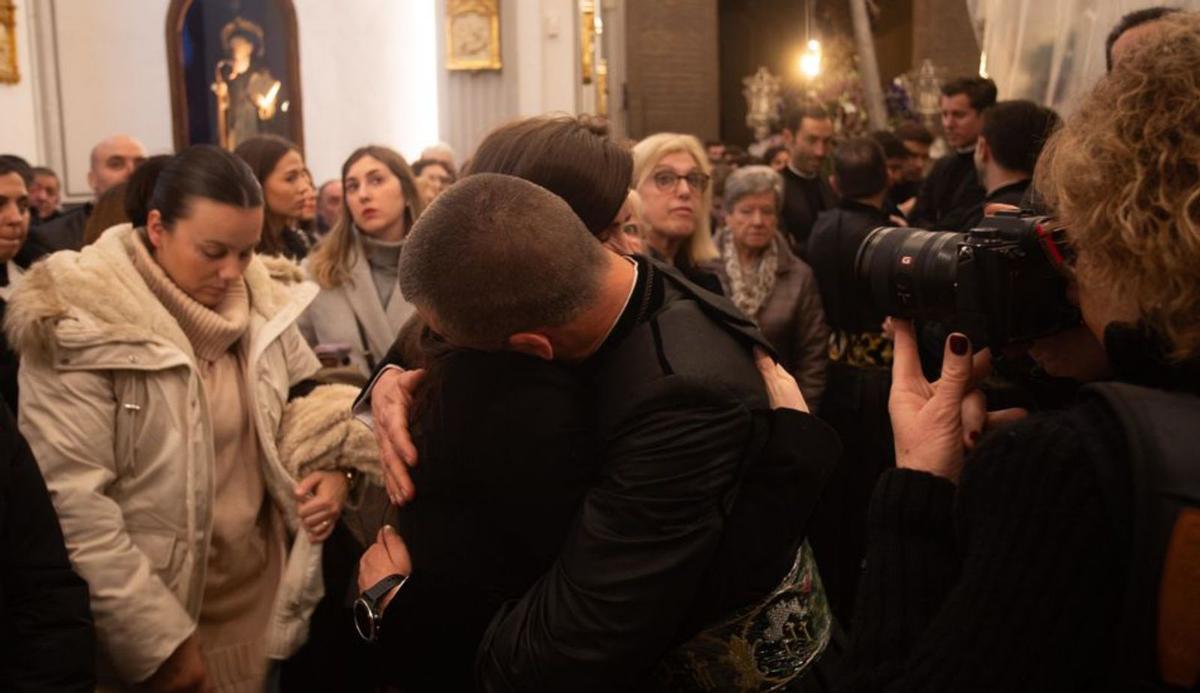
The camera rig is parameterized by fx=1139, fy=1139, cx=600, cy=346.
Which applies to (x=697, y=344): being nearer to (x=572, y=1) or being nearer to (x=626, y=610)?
(x=626, y=610)

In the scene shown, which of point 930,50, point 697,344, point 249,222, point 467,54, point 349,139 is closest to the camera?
point 697,344

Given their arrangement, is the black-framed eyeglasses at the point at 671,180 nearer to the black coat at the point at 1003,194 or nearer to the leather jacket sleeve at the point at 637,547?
the black coat at the point at 1003,194

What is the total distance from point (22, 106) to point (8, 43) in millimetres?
487

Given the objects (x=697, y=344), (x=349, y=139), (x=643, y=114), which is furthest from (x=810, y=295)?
(x=643, y=114)

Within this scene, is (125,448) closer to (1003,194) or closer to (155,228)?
(155,228)

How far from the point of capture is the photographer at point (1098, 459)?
1.00 metres

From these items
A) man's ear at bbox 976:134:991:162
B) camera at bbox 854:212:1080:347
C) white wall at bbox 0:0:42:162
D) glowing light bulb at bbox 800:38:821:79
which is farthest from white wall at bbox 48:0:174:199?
camera at bbox 854:212:1080:347

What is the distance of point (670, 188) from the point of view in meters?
3.56

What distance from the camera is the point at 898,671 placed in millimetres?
1162

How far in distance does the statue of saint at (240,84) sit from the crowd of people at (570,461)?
8.55 meters

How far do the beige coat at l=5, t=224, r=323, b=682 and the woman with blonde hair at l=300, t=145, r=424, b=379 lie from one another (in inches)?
35.4

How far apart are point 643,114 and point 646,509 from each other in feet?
39.5

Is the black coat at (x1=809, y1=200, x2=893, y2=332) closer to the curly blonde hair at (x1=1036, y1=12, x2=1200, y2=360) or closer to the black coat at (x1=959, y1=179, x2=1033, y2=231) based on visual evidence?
the black coat at (x1=959, y1=179, x2=1033, y2=231)

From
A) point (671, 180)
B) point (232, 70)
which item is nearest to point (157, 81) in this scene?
point (232, 70)
